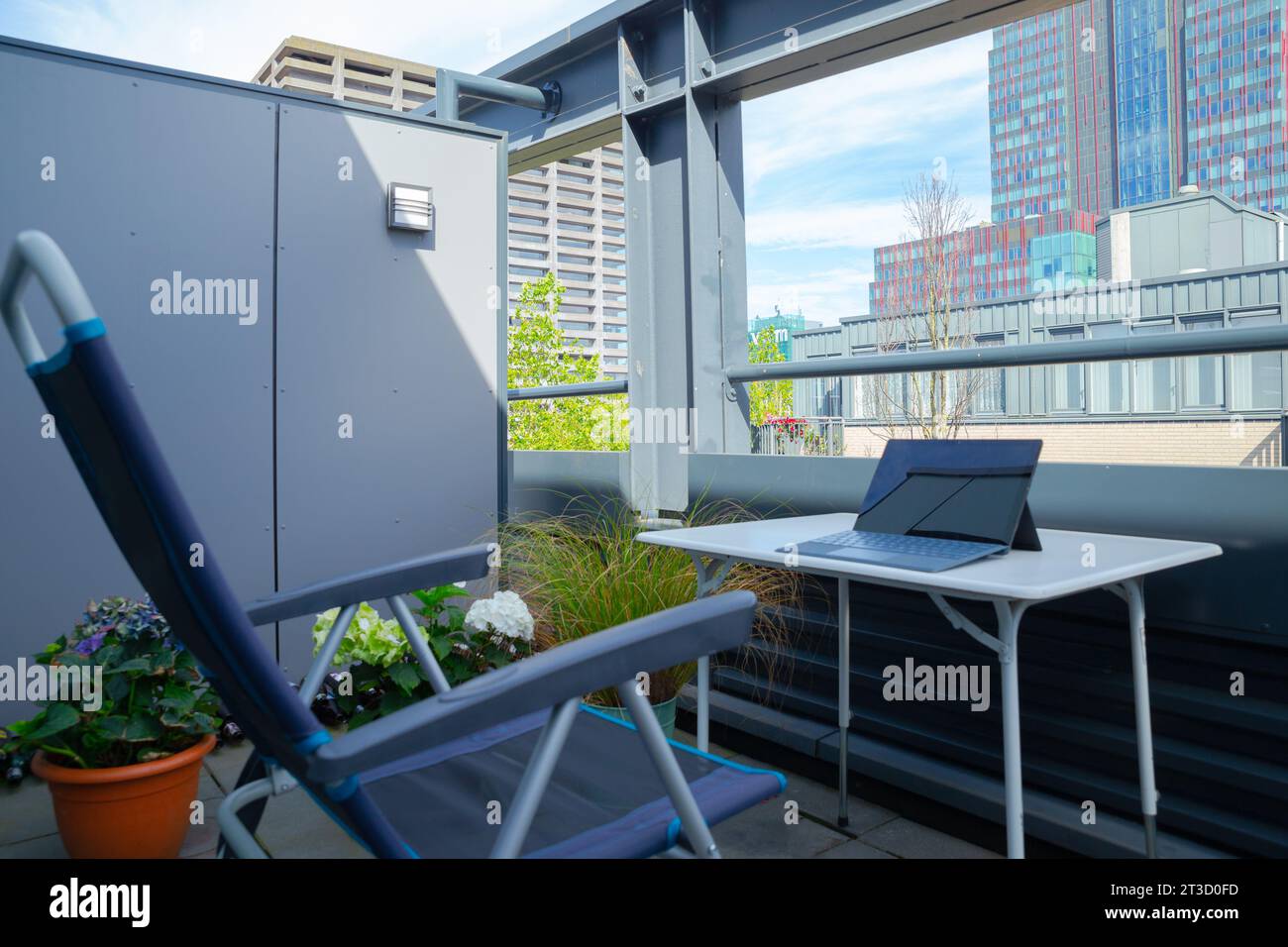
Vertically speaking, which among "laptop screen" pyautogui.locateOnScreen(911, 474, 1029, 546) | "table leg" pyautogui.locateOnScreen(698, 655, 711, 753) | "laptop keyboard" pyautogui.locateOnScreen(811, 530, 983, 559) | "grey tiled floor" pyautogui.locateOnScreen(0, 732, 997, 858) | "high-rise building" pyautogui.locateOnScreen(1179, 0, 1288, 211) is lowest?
"grey tiled floor" pyautogui.locateOnScreen(0, 732, 997, 858)

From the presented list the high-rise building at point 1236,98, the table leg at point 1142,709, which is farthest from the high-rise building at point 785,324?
the table leg at point 1142,709

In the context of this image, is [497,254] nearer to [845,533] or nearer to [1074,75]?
[845,533]

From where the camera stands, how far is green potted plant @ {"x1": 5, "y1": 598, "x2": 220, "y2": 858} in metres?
1.96

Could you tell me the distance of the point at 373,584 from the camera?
63.9 inches

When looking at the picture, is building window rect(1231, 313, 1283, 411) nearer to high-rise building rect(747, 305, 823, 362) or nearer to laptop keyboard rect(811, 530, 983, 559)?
laptop keyboard rect(811, 530, 983, 559)

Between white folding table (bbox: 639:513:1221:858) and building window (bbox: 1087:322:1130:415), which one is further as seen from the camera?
building window (bbox: 1087:322:1130:415)

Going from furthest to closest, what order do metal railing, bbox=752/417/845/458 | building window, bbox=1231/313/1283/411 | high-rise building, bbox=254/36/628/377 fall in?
1. high-rise building, bbox=254/36/628/377
2. metal railing, bbox=752/417/845/458
3. building window, bbox=1231/313/1283/411

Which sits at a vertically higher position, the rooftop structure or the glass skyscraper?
the glass skyscraper

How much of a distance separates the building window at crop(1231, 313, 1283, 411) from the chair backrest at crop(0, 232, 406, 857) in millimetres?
2519

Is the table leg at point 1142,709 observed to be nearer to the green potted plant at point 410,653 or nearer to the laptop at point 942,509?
the laptop at point 942,509

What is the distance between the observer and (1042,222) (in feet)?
13.1

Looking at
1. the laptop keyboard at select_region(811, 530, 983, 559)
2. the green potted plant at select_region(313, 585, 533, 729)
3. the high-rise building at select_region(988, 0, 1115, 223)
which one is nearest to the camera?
the laptop keyboard at select_region(811, 530, 983, 559)

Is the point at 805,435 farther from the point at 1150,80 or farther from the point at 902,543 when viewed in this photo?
the point at 902,543

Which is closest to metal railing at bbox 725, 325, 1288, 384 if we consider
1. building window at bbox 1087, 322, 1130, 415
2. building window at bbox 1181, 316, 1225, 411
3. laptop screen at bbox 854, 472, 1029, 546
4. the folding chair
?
laptop screen at bbox 854, 472, 1029, 546
